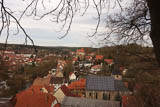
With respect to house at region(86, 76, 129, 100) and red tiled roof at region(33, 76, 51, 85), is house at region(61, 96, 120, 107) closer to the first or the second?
house at region(86, 76, 129, 100)

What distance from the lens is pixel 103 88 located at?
22.4m

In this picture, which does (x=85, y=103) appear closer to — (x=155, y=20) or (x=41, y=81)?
(x=155, y=20)

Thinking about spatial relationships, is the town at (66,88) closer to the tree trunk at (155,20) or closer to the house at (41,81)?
the house at (41,81)

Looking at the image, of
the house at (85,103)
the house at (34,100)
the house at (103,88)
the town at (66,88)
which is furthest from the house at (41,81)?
the house at (85,103)

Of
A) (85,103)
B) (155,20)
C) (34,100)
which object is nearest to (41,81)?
(34,100)

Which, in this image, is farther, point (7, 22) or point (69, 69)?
point (69, 69)

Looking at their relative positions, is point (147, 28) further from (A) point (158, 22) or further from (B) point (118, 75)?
(B) point (118, 75)

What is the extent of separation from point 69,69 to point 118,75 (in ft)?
61.9

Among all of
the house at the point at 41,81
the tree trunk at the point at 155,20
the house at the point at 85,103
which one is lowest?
the house at the point at 41,81

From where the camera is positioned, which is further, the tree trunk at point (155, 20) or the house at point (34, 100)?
the house at point (34, 100)

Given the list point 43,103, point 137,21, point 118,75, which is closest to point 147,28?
point 137,21

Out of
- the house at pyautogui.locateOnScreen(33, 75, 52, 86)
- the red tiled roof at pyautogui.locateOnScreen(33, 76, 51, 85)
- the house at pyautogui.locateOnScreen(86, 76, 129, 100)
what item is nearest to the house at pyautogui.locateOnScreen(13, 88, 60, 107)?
the house at pyautogui.locateOnScreen(86, 76, 129, 100)

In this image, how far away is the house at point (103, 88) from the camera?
2217cm

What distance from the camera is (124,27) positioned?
3471 mm
